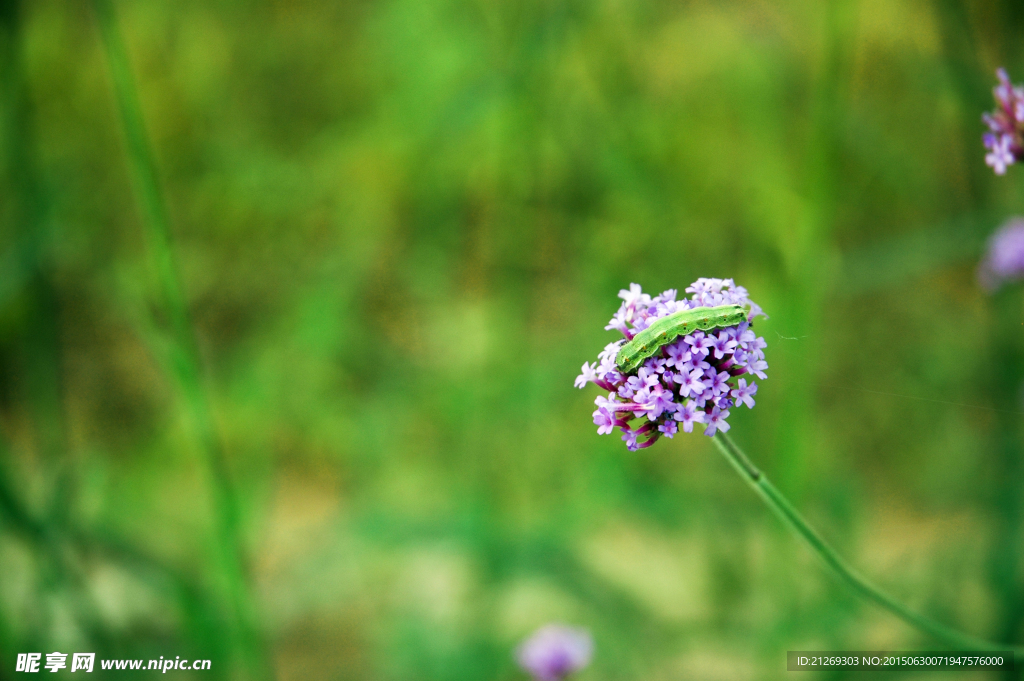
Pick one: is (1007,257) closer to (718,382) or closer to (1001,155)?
(1001,155)

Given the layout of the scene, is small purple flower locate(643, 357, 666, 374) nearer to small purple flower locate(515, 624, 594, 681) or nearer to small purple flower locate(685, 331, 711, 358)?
small purple flower locate(685, 331, 711, 358)

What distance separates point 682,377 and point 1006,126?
60 cm

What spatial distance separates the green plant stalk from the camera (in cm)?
138

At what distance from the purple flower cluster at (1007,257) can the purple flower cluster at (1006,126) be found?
2.22ft

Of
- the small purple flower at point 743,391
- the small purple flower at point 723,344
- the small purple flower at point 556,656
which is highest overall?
the small purple flower at point 723,344

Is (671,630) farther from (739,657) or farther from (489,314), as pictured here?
(489,314)

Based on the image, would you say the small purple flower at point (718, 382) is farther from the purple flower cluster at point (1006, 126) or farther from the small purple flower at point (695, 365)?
the purple flower cluster at point (1006, 126)

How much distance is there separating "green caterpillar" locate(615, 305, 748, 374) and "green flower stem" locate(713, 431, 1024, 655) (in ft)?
0.40

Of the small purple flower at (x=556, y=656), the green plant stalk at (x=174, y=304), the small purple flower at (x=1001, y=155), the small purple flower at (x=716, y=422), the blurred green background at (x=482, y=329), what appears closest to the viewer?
the small purple flower at (x=716, y=422)

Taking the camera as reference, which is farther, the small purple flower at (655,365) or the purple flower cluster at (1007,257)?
the purple flower cluster at (1007,257)

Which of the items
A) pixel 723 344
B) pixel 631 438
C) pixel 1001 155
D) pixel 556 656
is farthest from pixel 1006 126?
pixel 556 656

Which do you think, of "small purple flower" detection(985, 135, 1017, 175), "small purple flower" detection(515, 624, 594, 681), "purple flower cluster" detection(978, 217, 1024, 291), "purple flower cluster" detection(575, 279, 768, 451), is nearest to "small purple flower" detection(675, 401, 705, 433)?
"purple flower cluster" detection(575, 279, 768, 451)

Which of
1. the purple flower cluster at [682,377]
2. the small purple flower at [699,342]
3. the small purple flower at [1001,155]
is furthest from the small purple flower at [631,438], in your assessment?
the small purple flower at [1001,155]

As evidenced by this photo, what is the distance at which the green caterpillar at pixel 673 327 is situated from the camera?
90cm
